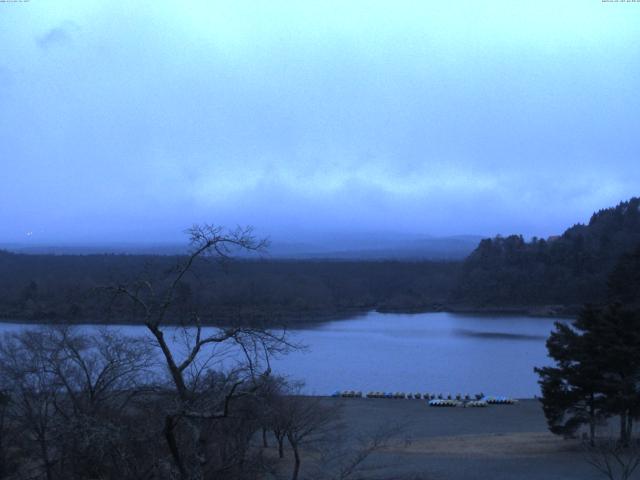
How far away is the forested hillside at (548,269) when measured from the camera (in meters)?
52.5

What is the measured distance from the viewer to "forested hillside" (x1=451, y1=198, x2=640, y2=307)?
2067 inches

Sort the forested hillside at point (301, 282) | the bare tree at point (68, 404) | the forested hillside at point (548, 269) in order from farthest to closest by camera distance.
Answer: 1. the forested hillside at point (548, 269)
2. the forested hillside at point (301, 282)
3. the bare tree at point (68, 404)

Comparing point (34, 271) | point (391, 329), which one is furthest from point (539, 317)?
point (34, 271)

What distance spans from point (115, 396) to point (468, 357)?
2313 centimetres

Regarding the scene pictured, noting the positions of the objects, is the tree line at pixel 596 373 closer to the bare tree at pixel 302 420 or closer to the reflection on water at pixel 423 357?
the bare tree at pixel 302 420

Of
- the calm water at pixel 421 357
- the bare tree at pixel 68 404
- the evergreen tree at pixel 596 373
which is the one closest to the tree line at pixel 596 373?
the evergreen tree at pixel 596 373

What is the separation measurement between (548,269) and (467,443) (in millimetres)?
43955

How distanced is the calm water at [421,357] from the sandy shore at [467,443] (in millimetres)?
2386

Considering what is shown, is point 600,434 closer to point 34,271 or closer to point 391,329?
point 391,329

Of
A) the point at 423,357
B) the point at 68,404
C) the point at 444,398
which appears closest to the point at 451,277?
the point at 423,357

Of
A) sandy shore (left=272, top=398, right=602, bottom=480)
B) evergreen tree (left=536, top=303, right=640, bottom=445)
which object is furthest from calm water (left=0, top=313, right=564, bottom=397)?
evergreen tree (left=536, top=303, right=640, bottom=445)

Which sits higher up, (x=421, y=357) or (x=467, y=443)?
→ (x=467, y=443)

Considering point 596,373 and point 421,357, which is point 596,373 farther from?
point 421,357

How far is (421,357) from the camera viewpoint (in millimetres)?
28250
